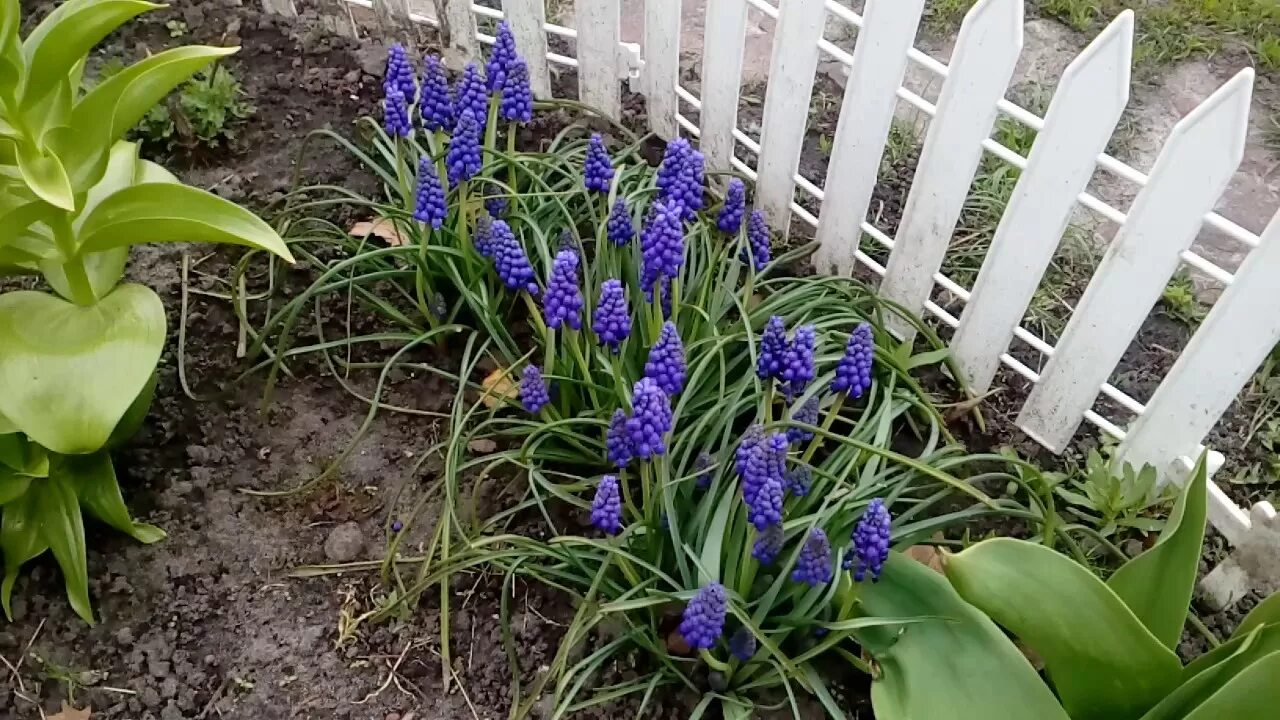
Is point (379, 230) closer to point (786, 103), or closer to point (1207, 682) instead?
point (786, 103)

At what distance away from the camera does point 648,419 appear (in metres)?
1.66

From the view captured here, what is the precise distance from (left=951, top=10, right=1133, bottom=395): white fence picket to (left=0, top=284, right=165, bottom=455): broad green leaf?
1792mm

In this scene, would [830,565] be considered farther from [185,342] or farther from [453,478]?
[185,342]

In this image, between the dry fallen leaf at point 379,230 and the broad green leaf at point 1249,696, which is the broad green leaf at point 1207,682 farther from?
the dry fallen leaf at point 379,230

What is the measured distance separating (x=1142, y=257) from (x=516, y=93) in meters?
1.42

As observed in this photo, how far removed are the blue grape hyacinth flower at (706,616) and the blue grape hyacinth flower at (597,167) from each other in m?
1.00

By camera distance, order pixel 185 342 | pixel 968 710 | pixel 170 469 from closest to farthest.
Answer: pixel 968 710
pixel 170 469
pixel 185 342

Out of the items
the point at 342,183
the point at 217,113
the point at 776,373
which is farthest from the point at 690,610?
the point at 217,113

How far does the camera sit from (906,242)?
243cm

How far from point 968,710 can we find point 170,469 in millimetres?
1783

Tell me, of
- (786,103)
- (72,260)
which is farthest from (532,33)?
(72,260)

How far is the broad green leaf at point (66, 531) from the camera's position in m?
2.03

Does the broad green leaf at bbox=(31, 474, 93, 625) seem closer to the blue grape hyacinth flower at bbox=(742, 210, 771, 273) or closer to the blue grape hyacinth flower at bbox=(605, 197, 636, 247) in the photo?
the blue grape hyacinth flower at bbox=(605, 197, 636, 247)

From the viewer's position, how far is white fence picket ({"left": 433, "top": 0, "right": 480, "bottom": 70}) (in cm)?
311
